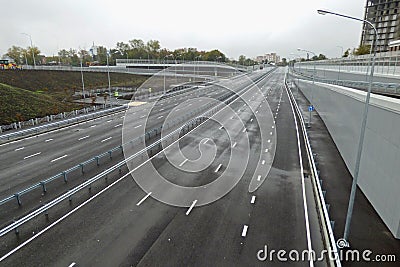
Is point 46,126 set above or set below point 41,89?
below

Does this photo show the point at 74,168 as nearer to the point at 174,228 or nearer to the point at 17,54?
the point at 174,228

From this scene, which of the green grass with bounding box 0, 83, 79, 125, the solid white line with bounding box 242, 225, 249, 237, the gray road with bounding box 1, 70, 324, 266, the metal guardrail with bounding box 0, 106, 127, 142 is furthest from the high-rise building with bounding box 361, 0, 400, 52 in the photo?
the solid white line with bounding box 242, 225, 249, 237

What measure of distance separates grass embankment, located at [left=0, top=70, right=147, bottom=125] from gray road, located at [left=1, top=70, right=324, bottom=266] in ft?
89.0

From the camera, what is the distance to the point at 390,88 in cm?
2427

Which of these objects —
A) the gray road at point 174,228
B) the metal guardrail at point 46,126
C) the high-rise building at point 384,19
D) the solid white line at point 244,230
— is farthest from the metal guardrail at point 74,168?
the high-rise building at point 384,19

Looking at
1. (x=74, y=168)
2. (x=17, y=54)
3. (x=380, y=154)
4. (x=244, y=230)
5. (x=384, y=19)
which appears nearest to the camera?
(x=244, y=230)

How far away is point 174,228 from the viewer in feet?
41.4

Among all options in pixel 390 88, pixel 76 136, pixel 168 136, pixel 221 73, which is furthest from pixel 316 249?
pixel 221 73

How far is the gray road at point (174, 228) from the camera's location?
10.7 metres

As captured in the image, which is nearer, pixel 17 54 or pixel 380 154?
pixel 380 154

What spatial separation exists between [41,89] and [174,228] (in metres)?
60.8

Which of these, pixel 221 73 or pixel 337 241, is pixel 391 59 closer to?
pixel 337 241

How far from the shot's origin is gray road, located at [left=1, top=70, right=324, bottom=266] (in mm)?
10672

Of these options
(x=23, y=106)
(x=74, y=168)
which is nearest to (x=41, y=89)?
(x=23, y=106)
